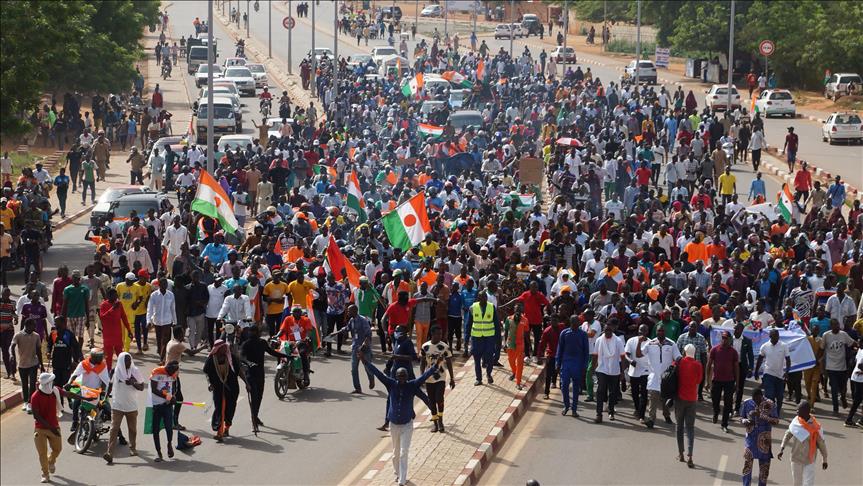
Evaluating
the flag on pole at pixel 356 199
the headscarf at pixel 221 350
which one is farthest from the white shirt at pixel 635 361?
the flag on pole at pixel 356 199

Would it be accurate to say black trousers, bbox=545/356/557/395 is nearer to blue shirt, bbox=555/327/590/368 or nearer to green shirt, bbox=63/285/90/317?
blue shirt, bbox=555/327/590/368

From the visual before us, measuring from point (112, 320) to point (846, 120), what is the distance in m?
36.7

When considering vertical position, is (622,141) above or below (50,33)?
below

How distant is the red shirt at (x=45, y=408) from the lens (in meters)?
15.4

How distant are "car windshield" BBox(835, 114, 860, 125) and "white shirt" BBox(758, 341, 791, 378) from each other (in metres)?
34.1

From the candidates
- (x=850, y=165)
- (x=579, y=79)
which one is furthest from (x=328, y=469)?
(x=579, y=79)

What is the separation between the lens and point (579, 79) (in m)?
59.2

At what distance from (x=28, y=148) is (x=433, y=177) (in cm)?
2083

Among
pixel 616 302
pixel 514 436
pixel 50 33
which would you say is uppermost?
pixel 50 33

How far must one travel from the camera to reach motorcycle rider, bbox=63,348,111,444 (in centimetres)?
1661

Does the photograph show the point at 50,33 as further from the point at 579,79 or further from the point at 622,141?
the point at 579,79

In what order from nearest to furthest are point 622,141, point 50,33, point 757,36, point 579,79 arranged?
point 50,33 → point 622,141 → point 579,79 → point 757,36

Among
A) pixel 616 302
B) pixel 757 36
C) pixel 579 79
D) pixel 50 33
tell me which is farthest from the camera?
pixel 757 36

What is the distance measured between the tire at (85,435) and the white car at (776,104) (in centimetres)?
4744
